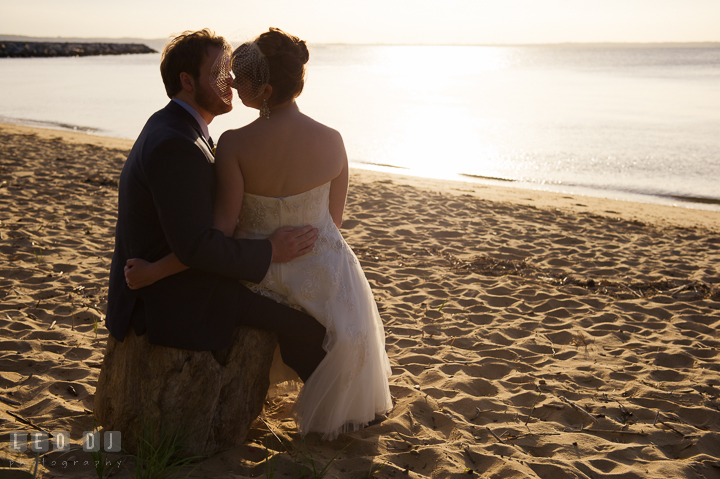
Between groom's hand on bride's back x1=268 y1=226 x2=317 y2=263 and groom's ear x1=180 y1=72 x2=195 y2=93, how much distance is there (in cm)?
80

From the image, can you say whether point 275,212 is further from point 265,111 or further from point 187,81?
point 187,81

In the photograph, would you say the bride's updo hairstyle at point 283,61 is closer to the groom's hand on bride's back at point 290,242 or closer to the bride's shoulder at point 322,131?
the bride's shoulder at point 322,131

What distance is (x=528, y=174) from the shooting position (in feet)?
48.8

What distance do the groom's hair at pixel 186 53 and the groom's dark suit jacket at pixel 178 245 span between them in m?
0.15

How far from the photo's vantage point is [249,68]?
2346 millimetres

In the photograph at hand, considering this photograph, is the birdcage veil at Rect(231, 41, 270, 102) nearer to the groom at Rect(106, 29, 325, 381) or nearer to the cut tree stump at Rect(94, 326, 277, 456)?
the groom at Rect(106, 29, 325, 381)

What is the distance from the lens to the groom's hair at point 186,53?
239 centimetres

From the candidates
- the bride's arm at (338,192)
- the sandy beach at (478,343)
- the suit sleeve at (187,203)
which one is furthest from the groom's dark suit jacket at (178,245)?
the sandy beach at (478,343)

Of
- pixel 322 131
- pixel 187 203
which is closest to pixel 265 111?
pixel 322 131

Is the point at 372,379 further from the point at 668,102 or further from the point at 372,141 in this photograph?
the point at 668,102

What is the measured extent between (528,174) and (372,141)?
666 cm

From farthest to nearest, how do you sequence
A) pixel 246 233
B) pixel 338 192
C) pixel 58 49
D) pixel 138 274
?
pixel 58 49 → pixel 338 192 → pixel 246 233 → pixel 138 274

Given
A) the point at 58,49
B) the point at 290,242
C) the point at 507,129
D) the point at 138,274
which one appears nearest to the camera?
the point at 138,274

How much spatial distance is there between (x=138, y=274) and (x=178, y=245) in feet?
0.87
